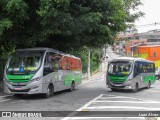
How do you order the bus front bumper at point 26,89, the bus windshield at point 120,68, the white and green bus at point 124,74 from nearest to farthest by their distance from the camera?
the bus front bumper at point 26,89 < the white and green bus at point 124,74 < the bus windshield at point 120,68

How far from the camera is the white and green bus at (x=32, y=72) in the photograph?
65.8 ft

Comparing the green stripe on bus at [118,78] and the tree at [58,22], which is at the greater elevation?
the tree at [58,22]

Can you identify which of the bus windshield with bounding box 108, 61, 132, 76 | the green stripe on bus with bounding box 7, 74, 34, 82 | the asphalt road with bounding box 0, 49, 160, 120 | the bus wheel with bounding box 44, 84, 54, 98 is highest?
the bus windshield with bounding box 108, 61, 132, 76

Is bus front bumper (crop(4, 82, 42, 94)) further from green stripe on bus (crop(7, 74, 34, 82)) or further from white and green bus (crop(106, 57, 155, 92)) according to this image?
white and green bus (crop(106, 57, 155, 92))

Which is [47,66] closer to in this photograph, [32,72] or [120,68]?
[32,72]

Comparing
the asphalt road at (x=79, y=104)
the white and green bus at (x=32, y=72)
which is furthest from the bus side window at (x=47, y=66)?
the asphalt road at (x=79, y=104)

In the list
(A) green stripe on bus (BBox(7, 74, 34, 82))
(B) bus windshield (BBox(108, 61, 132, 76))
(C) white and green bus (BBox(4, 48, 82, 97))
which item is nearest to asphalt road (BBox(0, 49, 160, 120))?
(C) white and green bus (BBox(4, 48, 82, 97))

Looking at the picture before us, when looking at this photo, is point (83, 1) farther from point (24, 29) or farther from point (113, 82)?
point (113, 82)

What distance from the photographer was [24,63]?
816 inches

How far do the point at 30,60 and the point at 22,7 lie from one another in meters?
3.08

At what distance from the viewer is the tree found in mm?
21203

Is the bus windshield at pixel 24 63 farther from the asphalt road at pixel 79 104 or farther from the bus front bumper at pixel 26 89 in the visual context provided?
the asphalt road at pixel 79 104

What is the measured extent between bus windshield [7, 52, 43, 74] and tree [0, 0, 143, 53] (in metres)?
1.67

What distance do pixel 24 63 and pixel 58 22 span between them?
3.29 metres
